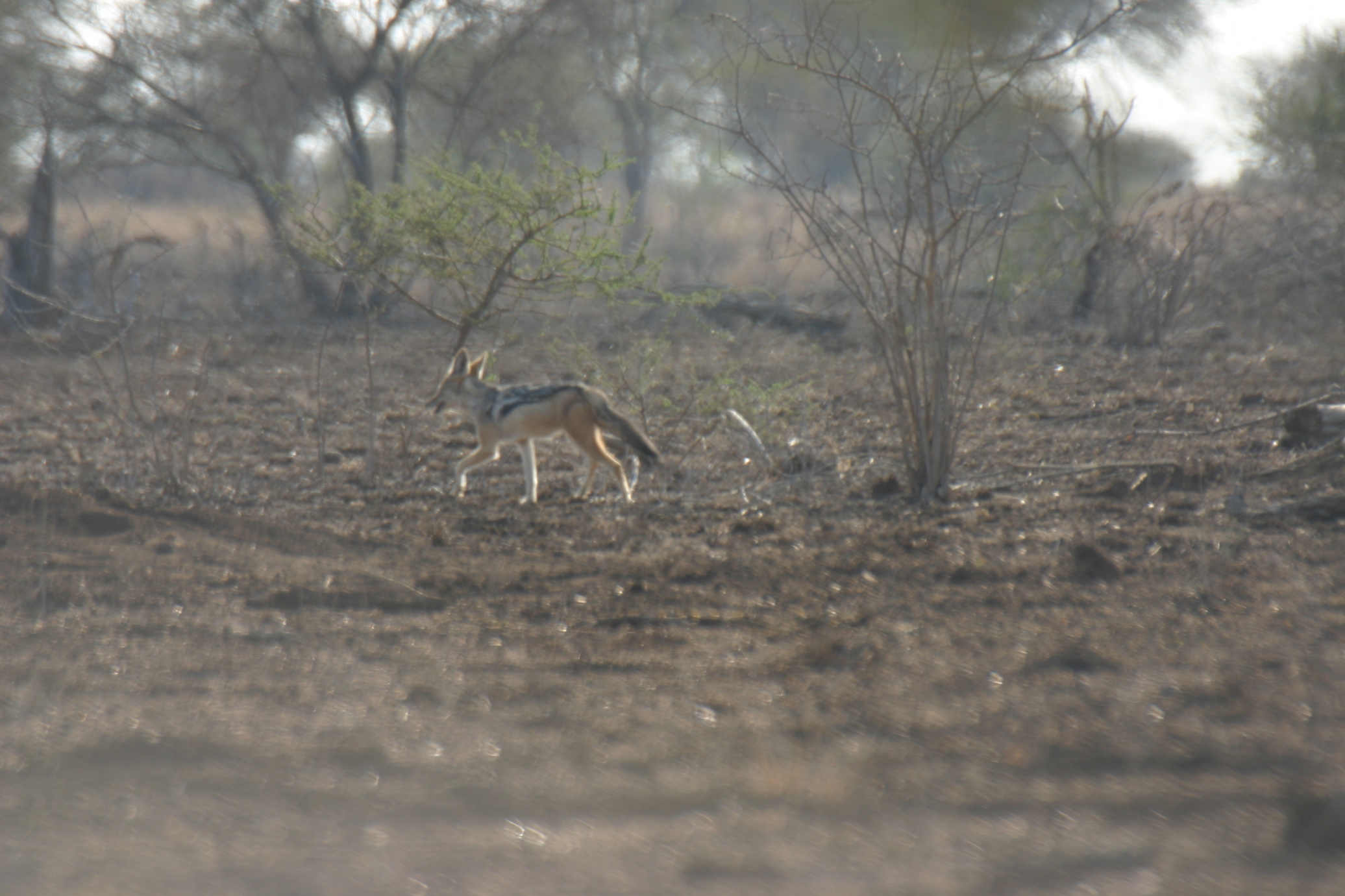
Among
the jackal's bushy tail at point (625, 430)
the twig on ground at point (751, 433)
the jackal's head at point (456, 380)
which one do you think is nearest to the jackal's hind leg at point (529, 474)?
the jackal's bushy tail at point (625, 430)

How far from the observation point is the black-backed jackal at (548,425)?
8055 mm

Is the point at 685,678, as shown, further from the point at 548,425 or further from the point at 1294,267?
the point at 1294,267

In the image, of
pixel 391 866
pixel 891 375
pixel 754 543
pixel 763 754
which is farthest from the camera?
pixel 891 375

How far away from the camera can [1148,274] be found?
50.5 feet

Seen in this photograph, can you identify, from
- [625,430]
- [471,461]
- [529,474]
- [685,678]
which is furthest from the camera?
[471,461]

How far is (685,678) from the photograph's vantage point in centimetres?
430

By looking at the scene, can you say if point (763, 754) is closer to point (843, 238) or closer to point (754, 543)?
point (754, 543)

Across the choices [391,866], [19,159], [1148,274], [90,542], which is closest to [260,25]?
[19,159]

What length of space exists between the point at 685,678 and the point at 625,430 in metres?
3.77

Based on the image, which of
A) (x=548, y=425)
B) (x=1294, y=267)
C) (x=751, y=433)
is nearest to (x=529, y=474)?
(x=548, y=425)

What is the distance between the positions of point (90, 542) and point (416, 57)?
15618 millimetres

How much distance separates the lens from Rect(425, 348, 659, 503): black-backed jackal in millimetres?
8055

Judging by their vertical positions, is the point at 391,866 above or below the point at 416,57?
below

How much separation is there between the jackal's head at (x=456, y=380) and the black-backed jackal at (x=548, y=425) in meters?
0.36
